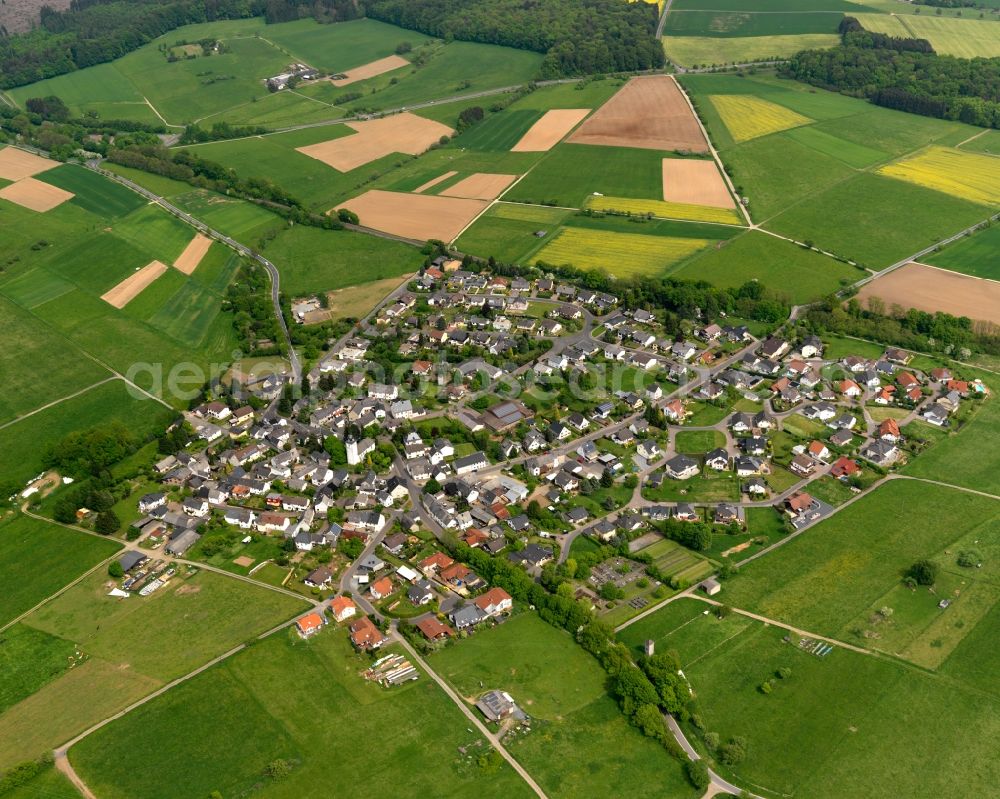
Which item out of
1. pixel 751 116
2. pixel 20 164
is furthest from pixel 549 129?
pixel 20 164

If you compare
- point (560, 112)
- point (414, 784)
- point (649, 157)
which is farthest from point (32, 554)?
point (560, 112)

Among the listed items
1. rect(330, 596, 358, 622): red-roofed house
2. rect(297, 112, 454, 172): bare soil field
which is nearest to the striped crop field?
rect(297, 112, 454, 172): bare soil field

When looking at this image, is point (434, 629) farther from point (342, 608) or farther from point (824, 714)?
point (824, 714)

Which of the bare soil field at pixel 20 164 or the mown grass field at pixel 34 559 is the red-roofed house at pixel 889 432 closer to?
the mown grass field at pixel 34 559

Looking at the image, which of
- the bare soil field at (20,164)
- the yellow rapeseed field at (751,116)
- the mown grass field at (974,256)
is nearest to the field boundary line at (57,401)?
the bare soil field at (20,164)

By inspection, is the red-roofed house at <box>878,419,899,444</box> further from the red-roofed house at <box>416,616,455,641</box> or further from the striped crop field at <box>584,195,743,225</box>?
the striped crop field at <box>584,195,743,225</box>

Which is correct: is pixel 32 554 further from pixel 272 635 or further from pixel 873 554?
pixel 873 554
